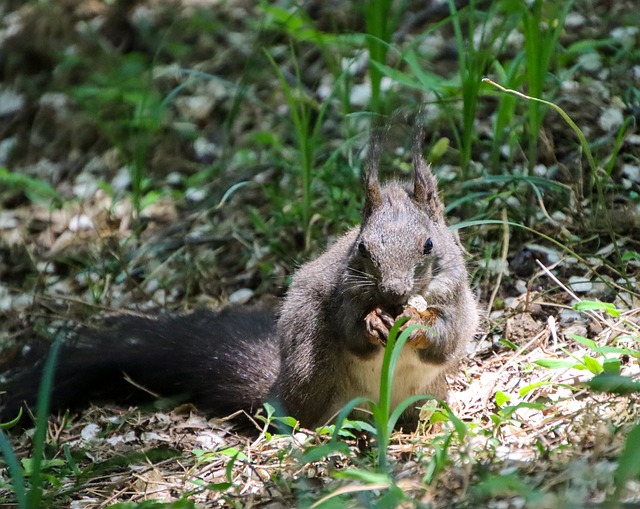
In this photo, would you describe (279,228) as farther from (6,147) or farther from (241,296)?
(6,147)

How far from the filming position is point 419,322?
3.40 m

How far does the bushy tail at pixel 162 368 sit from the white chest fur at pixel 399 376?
0.43m

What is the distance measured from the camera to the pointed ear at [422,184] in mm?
3570

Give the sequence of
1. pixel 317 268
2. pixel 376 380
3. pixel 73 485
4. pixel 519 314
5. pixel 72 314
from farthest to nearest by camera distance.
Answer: pixel 72 314, pixel 519 314, pixel 317 268, pixel 376 380, pixel 73 485

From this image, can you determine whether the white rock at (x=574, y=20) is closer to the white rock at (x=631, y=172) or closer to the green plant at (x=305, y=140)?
the white rock at (x=631, y=172)

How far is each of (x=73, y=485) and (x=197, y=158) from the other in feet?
10.7

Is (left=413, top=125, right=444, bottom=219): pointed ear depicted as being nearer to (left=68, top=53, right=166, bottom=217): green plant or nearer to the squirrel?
the squirrel

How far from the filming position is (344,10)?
263 inches

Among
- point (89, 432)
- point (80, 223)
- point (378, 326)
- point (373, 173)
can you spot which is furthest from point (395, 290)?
point (80, 223)

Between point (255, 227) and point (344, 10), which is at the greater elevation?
point (344, 10)

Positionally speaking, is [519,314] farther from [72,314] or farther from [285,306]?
[72,314]

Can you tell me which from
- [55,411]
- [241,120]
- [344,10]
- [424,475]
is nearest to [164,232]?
[241,120]

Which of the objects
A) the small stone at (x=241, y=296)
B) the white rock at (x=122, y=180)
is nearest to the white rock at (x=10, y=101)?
the white rock at (x=122, y=180)

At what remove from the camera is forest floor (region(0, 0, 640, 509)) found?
297cm
